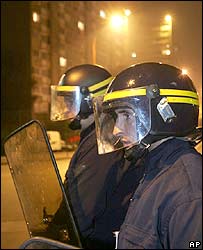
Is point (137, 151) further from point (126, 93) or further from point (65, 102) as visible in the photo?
point (65, 102)

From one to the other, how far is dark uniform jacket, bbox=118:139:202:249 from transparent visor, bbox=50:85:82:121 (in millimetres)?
1877

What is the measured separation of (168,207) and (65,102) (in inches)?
85.9

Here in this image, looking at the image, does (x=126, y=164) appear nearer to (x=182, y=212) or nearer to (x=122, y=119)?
(x=122, y=119)

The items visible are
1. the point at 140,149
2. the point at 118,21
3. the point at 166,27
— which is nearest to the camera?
the point at 140,149

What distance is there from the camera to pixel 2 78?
30812 mm

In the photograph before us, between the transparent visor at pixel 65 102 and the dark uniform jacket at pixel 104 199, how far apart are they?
0.94 metres

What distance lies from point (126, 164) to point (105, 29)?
50537 mm

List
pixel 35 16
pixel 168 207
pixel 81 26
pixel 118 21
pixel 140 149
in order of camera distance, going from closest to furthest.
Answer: pixel 168 207
pixel 140 149
pixel 118 21
pixel 35 16
pixel 81 26

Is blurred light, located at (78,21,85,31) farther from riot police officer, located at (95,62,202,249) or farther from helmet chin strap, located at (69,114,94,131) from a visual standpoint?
riot police officer, located at (95,62,202,249)

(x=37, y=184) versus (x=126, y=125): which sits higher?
(x=126, y=125)

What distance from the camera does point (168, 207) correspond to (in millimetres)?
1693

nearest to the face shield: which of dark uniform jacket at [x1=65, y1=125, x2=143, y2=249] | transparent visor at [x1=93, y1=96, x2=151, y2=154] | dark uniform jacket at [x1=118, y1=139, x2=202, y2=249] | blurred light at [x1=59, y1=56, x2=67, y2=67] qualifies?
transparent visor at [x1=93, y1=96, x2=151, y2=154]

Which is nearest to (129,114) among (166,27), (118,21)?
(166,27)

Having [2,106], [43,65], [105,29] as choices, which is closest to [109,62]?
[105,29]
